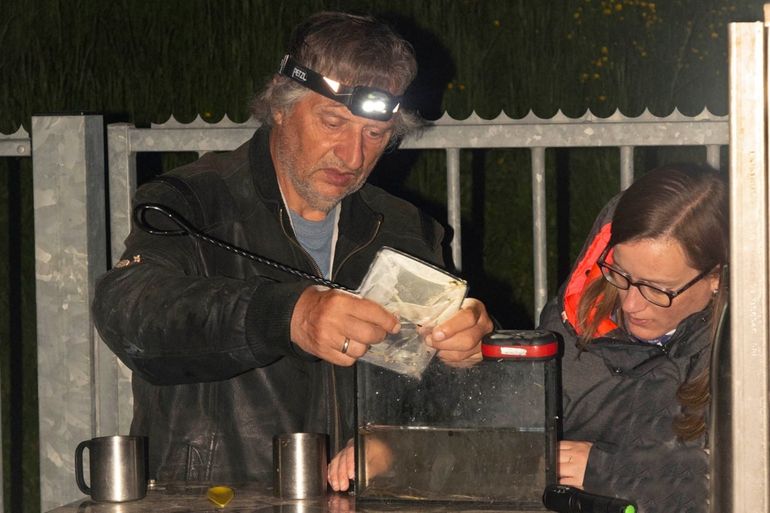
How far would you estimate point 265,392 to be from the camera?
260 centimetres

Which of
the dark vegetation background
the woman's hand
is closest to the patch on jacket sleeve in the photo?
the woman's hand

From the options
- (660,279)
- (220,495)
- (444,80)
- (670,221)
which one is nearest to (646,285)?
(660,279)

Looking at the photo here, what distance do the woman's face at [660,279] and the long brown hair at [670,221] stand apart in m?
0.02

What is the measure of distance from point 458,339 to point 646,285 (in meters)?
0.82

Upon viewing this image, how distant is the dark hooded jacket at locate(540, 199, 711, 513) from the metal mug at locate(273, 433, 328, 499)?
1.95 feet

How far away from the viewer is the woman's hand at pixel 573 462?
2.34 meters

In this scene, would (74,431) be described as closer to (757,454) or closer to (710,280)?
(710,280)

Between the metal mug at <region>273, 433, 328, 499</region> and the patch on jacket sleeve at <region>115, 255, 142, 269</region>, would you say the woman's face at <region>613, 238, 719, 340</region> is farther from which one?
the patch on jacket sleeve at <region>115, 255, 142, 269</region>

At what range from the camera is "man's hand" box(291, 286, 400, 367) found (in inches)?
71.1

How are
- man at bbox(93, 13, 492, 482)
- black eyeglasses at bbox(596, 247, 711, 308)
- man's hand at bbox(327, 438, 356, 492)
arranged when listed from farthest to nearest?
black eyeglasses at bbox(596, 247, 711, 308), man at bbox(93, 13, 492, 482), man's hand at bbox(327, 438, 356, 492)

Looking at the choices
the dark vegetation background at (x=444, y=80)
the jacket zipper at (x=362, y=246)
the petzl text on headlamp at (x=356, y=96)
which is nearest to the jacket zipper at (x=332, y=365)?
the jacket zipper at (x=362, y=246)

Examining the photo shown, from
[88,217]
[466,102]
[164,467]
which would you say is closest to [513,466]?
[164,467]

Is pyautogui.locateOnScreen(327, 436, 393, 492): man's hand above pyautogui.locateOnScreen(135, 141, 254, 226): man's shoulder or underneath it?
underneath

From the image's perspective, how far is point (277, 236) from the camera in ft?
8.77
